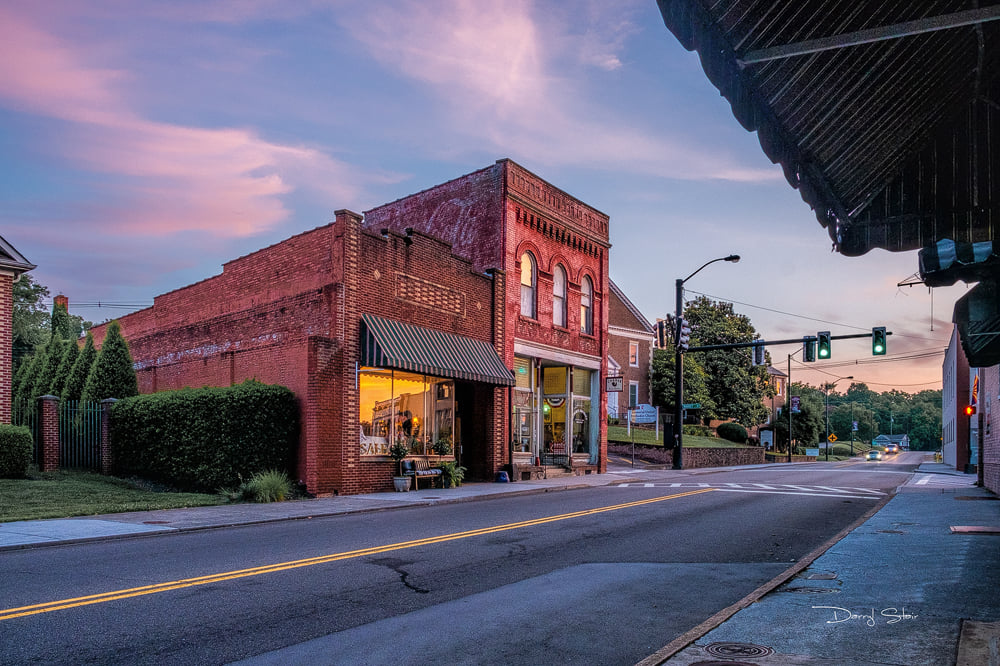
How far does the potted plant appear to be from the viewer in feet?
69.6

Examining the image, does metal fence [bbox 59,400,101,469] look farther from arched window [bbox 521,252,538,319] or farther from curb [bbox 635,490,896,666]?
curb [bbox 635,490,896,666]

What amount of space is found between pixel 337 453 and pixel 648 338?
43.5 m

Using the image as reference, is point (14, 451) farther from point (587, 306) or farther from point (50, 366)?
point (587, 306)

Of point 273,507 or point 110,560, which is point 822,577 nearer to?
point 110,560

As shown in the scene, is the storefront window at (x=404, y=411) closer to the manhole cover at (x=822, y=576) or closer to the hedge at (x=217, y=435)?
the hedge at (x=217, y=435)

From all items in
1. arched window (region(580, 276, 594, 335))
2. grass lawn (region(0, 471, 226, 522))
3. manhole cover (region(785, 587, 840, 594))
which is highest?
arched window (region(580, 276, 594, 335))

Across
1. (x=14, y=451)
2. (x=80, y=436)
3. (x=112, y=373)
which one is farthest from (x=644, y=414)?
(x=14, y=451)

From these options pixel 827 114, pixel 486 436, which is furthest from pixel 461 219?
pixel 827 114

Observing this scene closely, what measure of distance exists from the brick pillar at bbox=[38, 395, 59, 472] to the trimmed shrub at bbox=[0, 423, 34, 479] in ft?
5.07

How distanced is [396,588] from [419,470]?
1405 cm

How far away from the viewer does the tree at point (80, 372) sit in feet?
84.5

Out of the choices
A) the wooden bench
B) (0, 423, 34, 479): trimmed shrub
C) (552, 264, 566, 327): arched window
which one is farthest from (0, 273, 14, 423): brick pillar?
(552, 264, 566, 327): arched window

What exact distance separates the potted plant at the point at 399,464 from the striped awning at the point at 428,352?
2187 mm

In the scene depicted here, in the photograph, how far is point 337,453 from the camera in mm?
19875
